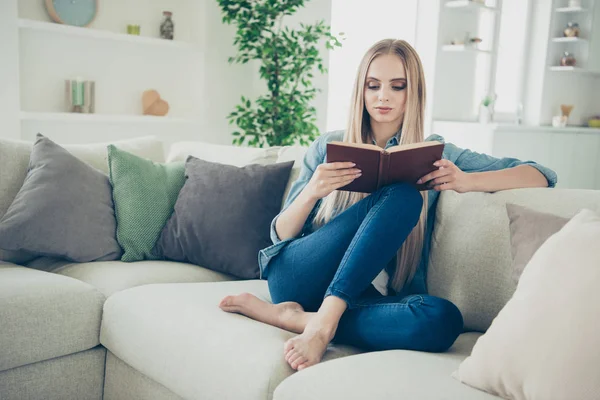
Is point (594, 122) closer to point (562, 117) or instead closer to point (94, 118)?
point (562, 117)

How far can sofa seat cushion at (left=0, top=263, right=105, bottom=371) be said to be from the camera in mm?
1694

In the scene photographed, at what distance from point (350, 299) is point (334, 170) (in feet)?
1.10

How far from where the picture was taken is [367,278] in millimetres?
1534

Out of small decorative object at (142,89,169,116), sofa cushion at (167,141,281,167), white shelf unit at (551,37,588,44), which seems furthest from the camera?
white shelf unit at (551,37,588,44)

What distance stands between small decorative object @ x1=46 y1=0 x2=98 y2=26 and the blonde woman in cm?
248

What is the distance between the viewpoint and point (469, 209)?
173cm

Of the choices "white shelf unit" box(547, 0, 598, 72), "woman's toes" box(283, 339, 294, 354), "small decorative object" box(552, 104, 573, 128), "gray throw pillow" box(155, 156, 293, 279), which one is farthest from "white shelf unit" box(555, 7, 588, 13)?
"woman's toes" box(283, 339, 294, 354)

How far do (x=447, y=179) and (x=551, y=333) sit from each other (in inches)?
25.0

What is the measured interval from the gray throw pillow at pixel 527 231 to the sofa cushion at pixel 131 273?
41.8 inches

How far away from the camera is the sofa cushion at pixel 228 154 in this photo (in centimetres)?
247

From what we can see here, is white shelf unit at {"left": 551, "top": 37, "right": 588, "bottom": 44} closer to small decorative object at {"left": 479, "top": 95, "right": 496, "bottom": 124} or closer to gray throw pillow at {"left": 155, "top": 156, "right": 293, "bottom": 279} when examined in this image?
small decorative object at {"left": 479, "top": 95, "right": 496, "bottom": 124}

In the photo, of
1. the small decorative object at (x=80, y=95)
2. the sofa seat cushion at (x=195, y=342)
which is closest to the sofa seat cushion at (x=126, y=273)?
the sofa seat cushion at (x=195, y=342)

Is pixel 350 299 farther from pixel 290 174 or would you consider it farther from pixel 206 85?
pixel 206 85

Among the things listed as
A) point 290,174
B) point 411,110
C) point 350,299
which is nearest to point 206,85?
point 290,174
